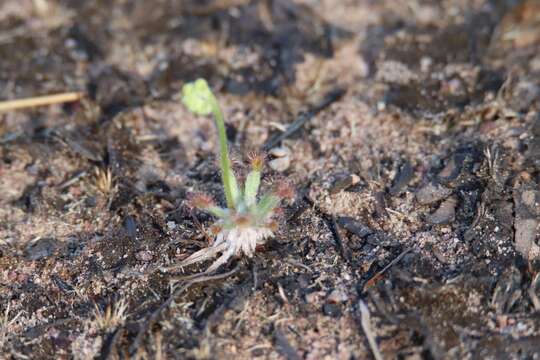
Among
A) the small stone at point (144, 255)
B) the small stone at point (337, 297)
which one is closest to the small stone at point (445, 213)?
the small stone at point (337, 297)

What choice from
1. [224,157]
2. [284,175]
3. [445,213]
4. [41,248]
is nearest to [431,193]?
[445,213]

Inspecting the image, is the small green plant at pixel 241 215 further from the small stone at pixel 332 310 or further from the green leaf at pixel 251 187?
the small stone at pixel 332 310

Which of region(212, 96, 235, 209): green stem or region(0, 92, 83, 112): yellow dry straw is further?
region(0, 92, 83, 112): yellow dry straw

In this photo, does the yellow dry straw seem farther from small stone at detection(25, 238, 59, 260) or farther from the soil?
small stone at detection(25, 238, 59, 260)

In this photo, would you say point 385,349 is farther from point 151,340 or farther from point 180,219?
point 180,219

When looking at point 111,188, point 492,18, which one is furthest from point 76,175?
point 492,18

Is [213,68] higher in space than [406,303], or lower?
higher

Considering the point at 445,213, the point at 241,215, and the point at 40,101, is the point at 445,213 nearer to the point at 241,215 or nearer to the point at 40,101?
the point at 241,215

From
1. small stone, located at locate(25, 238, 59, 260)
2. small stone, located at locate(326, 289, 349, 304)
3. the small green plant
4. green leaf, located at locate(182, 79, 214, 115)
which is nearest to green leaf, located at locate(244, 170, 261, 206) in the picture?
the small green plant
